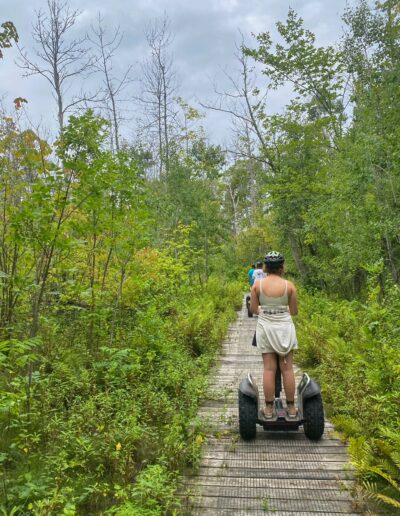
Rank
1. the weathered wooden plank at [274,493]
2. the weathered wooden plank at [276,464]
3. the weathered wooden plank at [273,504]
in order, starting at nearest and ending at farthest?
the weathered wooden plank at [273,504], the weathered wooden plank at [274,493], the weathered wooden plank at [276,464]

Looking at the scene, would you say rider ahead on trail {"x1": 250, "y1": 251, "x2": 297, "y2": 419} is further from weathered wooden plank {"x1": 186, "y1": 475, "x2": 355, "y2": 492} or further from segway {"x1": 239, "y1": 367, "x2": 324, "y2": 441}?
weathered wooden plank {"x1": 186, "y1": 475, "x2": 355, "y2": 492}

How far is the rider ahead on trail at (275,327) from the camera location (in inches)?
171

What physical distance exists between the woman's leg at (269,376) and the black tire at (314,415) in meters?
0.38

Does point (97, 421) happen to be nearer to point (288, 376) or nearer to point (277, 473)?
point (277, 473)

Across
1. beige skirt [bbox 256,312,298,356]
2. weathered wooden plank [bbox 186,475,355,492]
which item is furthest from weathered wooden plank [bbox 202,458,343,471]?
beige skirt [bbox 256,312,298,356]

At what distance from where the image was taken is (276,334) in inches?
171

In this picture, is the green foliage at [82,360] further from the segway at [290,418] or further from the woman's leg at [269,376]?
the woman's leg at [269,376]

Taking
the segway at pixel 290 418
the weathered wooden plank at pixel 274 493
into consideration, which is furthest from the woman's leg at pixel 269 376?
the weathered wooden plank at pixel 274 493

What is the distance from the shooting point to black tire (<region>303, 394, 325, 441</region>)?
13.7 ft

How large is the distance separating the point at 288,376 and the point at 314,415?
48 cm

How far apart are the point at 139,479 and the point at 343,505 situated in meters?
1.68

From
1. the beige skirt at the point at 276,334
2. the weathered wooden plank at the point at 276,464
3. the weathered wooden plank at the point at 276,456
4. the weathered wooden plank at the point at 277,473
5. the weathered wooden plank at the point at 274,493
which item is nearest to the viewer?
the weathered wooden plank at the point at 274,493

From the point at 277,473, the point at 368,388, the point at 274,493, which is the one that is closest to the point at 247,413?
the point at 277,473

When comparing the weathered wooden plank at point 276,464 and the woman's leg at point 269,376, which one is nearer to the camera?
the weathered wooden plank at point 276,464
